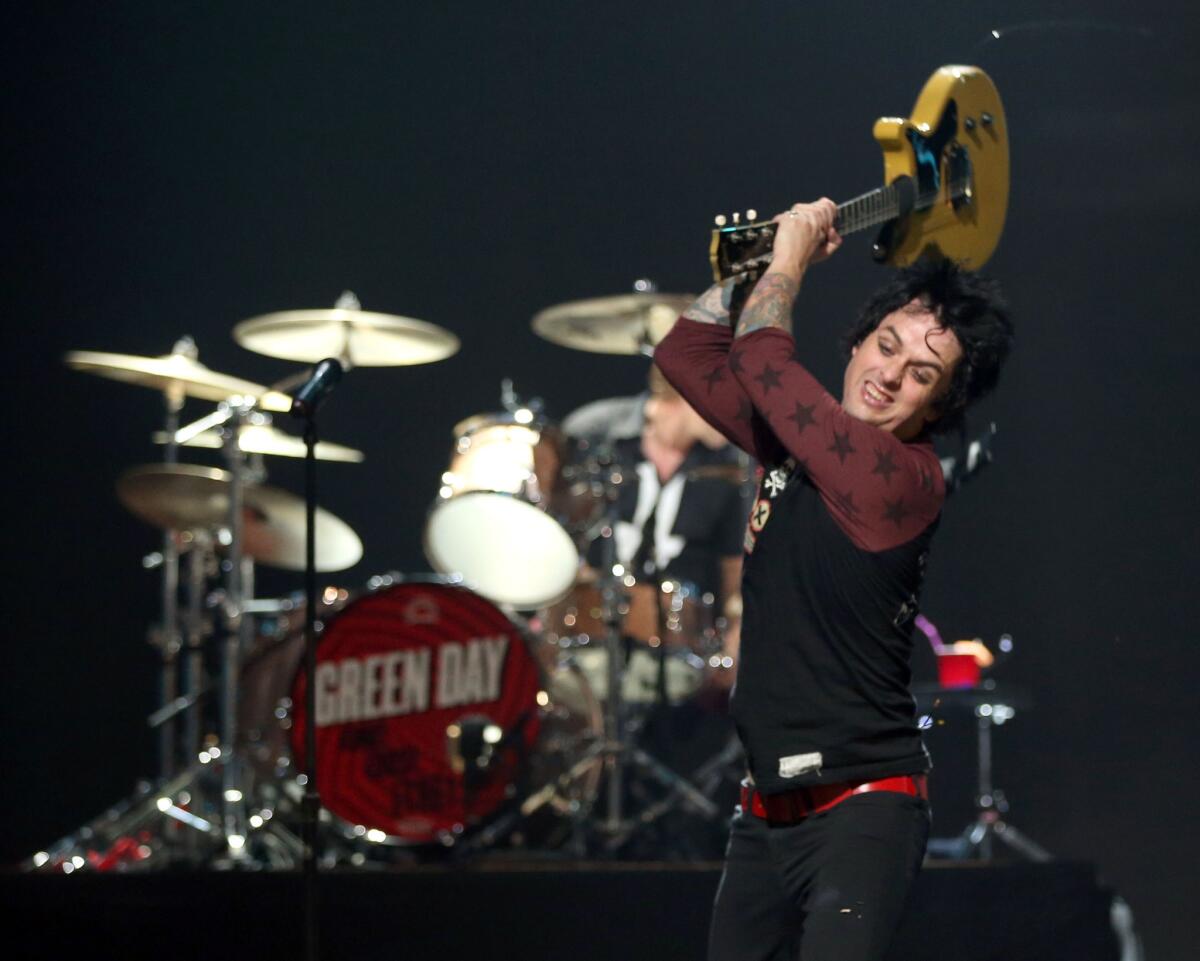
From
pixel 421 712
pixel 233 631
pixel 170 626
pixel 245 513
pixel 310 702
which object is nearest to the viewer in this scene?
pixel 310 702

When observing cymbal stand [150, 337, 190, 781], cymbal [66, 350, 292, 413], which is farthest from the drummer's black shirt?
cymbal stand [150, 337, 190, 781]

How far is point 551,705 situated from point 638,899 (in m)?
1.26

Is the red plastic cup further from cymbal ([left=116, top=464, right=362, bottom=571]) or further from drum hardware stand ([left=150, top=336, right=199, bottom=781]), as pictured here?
drum hardware stand ([left=150, top=336, right=199, bottom=781])

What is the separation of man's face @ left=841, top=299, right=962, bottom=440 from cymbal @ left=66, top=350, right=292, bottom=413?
11.5ft

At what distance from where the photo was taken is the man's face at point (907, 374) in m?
2.57

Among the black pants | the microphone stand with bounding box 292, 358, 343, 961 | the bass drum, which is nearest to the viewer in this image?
the black pants

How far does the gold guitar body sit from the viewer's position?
2.71 meters

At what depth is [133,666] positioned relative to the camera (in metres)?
7.04

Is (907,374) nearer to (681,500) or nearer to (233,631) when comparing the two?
(681,500)

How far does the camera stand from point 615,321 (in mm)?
6117

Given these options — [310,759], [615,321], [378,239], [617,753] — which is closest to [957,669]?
[617,753]

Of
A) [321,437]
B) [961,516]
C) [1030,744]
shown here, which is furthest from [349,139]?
[1030,744]

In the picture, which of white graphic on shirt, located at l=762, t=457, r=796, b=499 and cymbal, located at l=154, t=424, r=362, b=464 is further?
cymbal, located at l=154, t=424, r=362, b=464

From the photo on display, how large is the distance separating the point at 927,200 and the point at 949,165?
100mm
